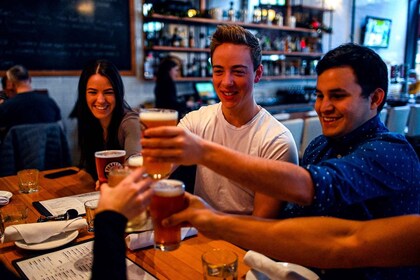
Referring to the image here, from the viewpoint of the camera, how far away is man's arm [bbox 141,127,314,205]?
2.93ft

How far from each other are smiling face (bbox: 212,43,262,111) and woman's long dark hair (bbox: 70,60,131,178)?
733 mm

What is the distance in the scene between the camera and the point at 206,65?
5680 mm

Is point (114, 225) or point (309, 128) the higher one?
point (114, 225)

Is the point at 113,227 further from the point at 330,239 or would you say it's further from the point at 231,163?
the point at 330,239

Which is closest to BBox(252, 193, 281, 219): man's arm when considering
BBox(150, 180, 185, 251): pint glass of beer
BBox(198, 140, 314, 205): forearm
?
BBox(198, 140, 314, 205): forearm

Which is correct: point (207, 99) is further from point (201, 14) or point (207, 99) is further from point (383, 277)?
point (383, 277)

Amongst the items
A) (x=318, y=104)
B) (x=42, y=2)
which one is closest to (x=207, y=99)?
A: (x=42, y=2)

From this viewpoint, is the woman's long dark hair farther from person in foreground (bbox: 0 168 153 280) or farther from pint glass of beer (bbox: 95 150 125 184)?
person in foreground (bbox: 0 168 153 280)

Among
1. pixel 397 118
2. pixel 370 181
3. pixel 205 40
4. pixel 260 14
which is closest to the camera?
pixel 370 181

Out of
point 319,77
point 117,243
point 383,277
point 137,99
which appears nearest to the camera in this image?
point 117,243

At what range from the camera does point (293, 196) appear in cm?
104

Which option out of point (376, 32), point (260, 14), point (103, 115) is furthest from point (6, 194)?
point (376, 32)

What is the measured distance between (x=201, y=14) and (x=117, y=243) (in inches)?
197

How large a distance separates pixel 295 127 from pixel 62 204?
Answer: 2.26 meters
